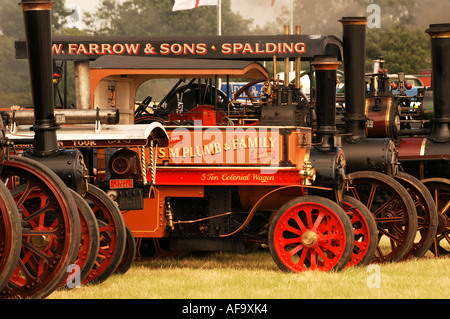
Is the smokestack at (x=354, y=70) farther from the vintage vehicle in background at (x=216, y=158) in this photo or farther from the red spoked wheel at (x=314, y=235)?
the red spoked wheel at (x=314, y=235)

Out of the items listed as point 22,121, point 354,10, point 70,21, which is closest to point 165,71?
point 22,121

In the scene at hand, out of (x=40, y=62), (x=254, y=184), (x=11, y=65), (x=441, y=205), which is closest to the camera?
(x=40, y=62)

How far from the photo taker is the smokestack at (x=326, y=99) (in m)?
8.38

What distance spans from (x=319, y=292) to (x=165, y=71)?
267 centimetres

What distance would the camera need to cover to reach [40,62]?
23.3ft

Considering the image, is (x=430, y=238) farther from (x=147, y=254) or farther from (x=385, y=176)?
(x=147, y=254)

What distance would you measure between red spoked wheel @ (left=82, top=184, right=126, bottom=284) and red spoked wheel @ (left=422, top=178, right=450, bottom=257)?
144 inches

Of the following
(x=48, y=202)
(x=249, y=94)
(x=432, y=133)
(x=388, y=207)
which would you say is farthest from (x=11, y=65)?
(x=48, y=202)

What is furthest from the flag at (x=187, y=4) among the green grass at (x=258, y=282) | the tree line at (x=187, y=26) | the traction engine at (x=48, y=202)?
the traction engine at (x=48, y=202)

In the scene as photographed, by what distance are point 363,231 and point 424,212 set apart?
4.41 feet

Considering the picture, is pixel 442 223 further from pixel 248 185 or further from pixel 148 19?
pixel 148 19

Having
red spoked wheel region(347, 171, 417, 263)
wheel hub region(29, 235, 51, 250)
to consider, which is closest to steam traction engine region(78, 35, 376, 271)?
red spoked wheel region(347, 171, 417, 263)

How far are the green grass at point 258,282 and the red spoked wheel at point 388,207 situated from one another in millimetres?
189

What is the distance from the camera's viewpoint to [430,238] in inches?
369
